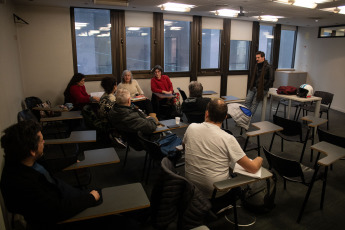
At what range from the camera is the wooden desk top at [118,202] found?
1454mm

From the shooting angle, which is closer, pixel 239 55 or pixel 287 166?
pixel 287 166

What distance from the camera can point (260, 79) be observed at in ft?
17.4

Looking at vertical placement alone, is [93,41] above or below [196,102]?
above

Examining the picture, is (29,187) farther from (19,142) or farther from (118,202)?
(118,202)

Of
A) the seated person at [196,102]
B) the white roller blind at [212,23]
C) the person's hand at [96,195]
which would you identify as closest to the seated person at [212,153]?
the person's hand at [96,195]

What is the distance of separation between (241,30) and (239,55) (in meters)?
0.77

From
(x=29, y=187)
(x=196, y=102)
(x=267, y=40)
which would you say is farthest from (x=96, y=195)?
(x=267, y=40)

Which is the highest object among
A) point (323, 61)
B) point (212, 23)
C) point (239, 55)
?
point (212, 23)

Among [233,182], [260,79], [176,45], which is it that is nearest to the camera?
[233,182]

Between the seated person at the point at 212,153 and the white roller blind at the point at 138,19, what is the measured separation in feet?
15.7

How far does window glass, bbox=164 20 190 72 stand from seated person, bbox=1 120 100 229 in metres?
5.70

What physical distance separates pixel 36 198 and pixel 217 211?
128 centimetres

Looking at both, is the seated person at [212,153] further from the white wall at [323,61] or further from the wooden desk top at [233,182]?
the white wall at [323,61]

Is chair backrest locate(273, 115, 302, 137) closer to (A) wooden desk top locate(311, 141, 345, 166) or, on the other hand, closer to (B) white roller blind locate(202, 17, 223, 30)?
(A) wooden desk top locate(311, 141, 345, 166)
